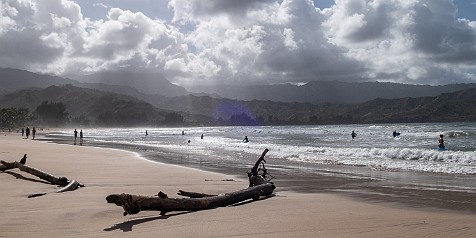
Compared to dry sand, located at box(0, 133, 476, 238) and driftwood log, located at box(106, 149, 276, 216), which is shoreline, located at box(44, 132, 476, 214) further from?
driftwood log, located at box(106, 149, 276, 216)

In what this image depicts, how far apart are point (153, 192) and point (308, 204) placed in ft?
13.2

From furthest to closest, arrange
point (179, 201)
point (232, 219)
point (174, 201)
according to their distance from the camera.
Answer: point (179, 201)
point (174, 201)
point (232, 219)

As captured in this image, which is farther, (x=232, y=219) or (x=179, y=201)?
(x=179, y=201)

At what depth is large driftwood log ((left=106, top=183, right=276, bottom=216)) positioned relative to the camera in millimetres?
6410

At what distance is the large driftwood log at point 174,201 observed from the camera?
252 inches

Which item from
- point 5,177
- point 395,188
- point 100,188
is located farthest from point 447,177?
point 5,177

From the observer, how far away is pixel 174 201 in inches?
278

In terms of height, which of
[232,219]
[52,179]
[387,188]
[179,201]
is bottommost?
[387,188]

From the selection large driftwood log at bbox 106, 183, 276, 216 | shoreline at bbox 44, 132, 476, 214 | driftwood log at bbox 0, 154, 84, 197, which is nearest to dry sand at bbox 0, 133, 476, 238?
large driftwood log at bbox 106, 183, 276, 216

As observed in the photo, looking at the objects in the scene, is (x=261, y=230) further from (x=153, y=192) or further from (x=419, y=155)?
(x=419, y=155)

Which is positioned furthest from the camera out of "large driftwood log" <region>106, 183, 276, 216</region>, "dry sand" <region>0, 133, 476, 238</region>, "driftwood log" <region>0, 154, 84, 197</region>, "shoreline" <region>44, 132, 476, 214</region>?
"driftwood log" <region>0, 154, 84, 197</region>

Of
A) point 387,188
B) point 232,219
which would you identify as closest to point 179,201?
point 232,219

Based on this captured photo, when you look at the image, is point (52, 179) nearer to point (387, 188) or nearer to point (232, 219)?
point (232, 219)

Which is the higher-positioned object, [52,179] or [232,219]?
[52,179]
